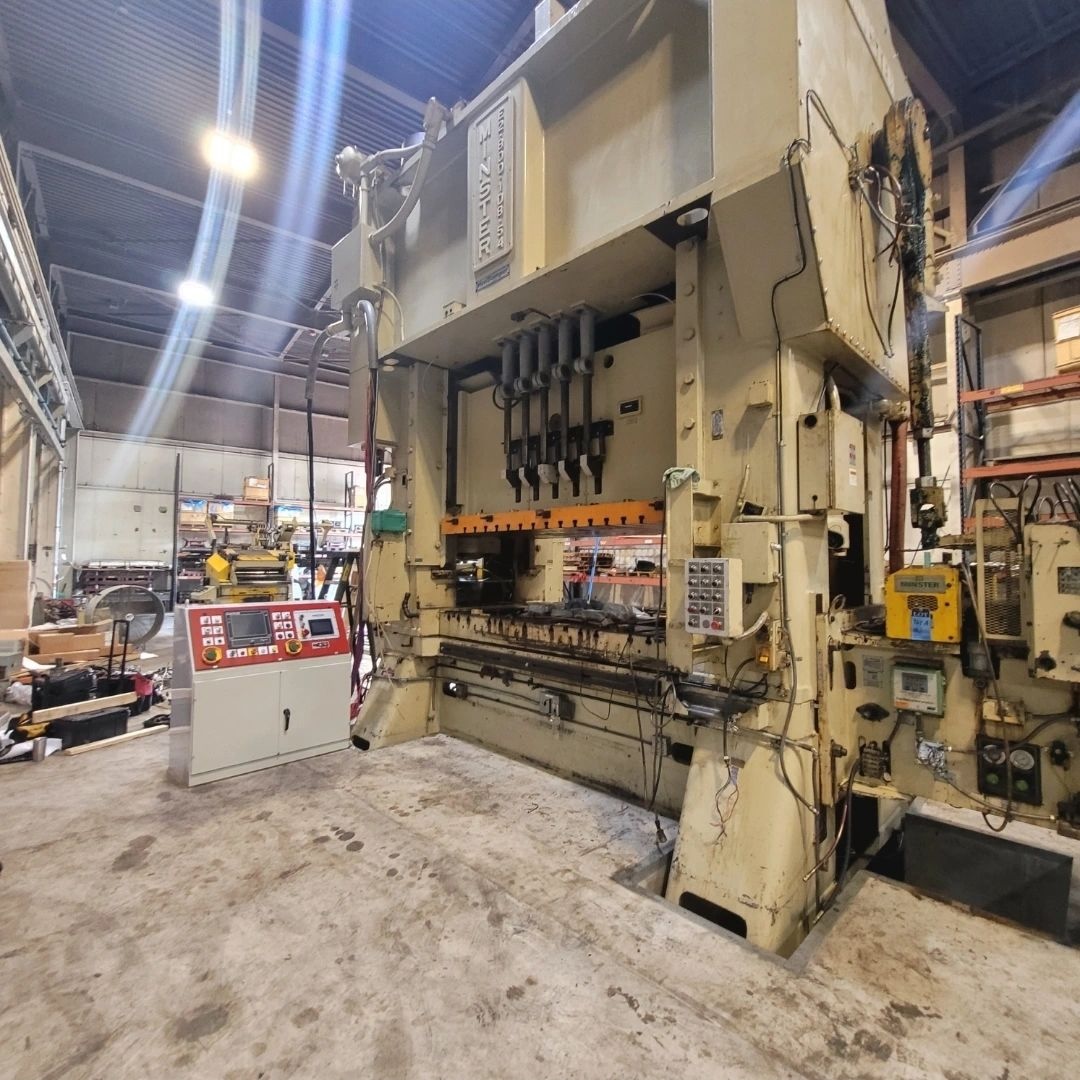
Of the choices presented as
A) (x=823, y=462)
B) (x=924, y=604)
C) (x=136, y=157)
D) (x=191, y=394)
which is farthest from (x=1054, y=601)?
(x=191, y=394)

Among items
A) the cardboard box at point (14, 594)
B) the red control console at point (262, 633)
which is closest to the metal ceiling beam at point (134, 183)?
the cardboard box at point (14, 594)

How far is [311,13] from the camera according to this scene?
12.0ft

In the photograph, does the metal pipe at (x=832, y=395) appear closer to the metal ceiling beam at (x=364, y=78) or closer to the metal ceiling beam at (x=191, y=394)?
the metal ceiling beam at (x=364, y=78)

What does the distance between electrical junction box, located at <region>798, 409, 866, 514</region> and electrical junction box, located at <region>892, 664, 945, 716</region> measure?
1.98 ft

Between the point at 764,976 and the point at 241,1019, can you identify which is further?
the point at 764,976

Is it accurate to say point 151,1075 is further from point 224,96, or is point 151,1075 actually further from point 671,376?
point 224,96

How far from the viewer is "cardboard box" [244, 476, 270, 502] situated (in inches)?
432

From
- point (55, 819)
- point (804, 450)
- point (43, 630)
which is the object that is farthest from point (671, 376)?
point (43, 630)

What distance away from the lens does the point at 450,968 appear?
59.1 inches

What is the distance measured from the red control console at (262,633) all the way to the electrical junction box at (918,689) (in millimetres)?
2747

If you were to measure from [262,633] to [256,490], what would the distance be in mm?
9144

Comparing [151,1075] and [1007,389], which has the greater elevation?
[1007,389]

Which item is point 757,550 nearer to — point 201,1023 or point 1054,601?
point 1054,601

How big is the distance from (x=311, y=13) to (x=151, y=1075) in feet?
17.3
